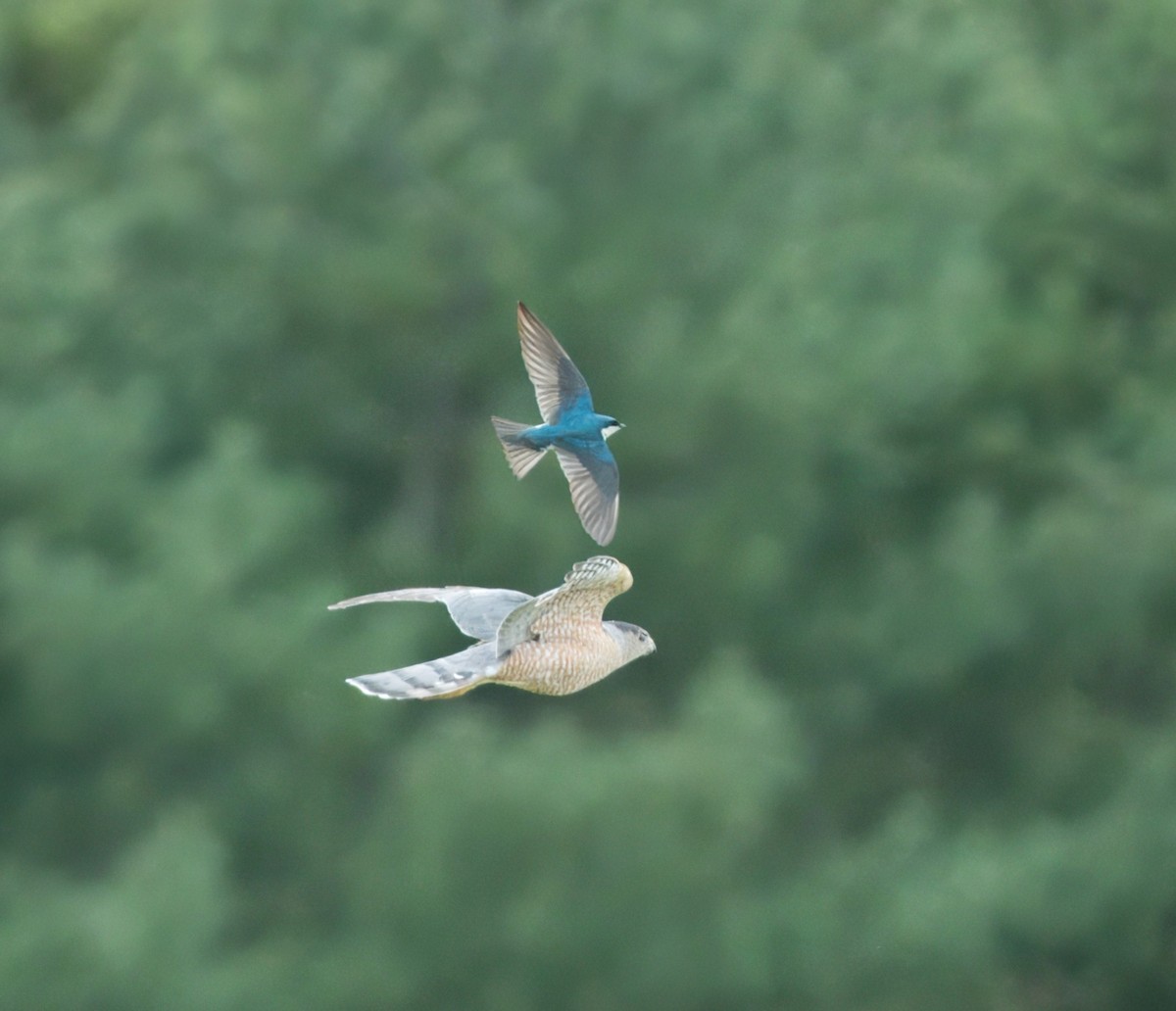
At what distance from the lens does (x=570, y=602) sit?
4395 millimetres

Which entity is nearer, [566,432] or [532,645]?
[532,645]

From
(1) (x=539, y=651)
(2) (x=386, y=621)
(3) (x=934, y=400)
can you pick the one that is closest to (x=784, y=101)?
(3) (x=934, y=400)

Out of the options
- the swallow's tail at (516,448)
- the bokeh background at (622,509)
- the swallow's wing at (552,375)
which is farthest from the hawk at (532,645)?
the bokeh background at (622,509)

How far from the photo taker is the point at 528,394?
37.9ft

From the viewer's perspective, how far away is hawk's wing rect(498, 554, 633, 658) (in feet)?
13.8

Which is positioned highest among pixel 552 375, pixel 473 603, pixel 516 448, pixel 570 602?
pixel 552 375

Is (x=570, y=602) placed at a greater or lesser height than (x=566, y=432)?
lesser

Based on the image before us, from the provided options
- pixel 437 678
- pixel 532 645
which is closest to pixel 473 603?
pixel 532 645

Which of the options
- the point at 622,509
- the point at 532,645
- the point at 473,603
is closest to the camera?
the point at 532,645

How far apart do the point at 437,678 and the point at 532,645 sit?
211 millimetres

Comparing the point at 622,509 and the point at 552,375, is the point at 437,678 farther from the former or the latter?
the point at 622,509

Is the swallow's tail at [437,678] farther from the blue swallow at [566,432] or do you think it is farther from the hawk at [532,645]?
the blue swallow at [566,432]

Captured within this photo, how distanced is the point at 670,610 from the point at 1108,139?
16.3ft

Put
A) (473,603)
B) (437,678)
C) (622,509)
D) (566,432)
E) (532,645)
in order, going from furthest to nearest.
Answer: (622,509) < (566,432) < (473,603) < (532,645) < (437,678)
